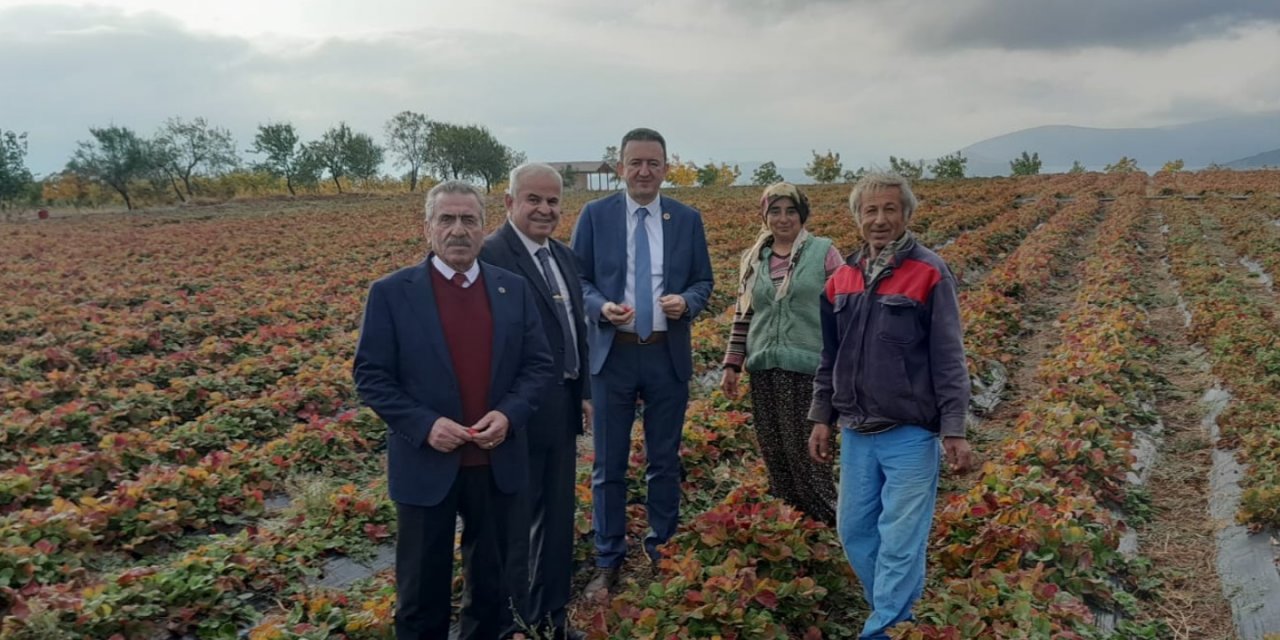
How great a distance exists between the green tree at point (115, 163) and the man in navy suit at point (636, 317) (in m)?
57.2

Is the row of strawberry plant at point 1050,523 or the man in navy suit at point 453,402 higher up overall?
the man in navy suit at point 453,402

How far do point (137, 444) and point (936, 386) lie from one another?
18.7ft

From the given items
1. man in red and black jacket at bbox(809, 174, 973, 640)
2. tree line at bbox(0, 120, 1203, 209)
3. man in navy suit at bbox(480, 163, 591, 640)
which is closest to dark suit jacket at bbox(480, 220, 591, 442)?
man in navy suit at bbox(480, 163, 591, 640)

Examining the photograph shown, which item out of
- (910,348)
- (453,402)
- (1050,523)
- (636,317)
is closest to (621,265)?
(636,317)

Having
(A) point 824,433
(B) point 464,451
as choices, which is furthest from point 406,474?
(A) point 824,433

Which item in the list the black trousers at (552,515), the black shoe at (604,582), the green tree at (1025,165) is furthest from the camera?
the green tree at (1025,165)

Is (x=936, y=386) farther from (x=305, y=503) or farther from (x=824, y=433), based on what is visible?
(x=305, y=503)

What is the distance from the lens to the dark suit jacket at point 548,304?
3.21 metres

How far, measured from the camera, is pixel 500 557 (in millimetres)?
3072

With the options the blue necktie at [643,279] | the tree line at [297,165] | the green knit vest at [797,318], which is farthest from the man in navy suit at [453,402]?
the tree line at [297,165]

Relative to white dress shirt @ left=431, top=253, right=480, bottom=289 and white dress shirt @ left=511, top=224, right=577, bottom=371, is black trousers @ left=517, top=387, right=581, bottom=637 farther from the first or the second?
white dress shirt @ left=431, top=253, right=480, bottom=289

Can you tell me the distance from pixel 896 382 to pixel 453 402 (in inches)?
65.8

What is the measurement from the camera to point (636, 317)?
360 centimetres

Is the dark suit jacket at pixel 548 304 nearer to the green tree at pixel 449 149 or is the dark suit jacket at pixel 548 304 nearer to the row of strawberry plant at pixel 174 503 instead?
the row of strawberry plant at pixel 174 503
